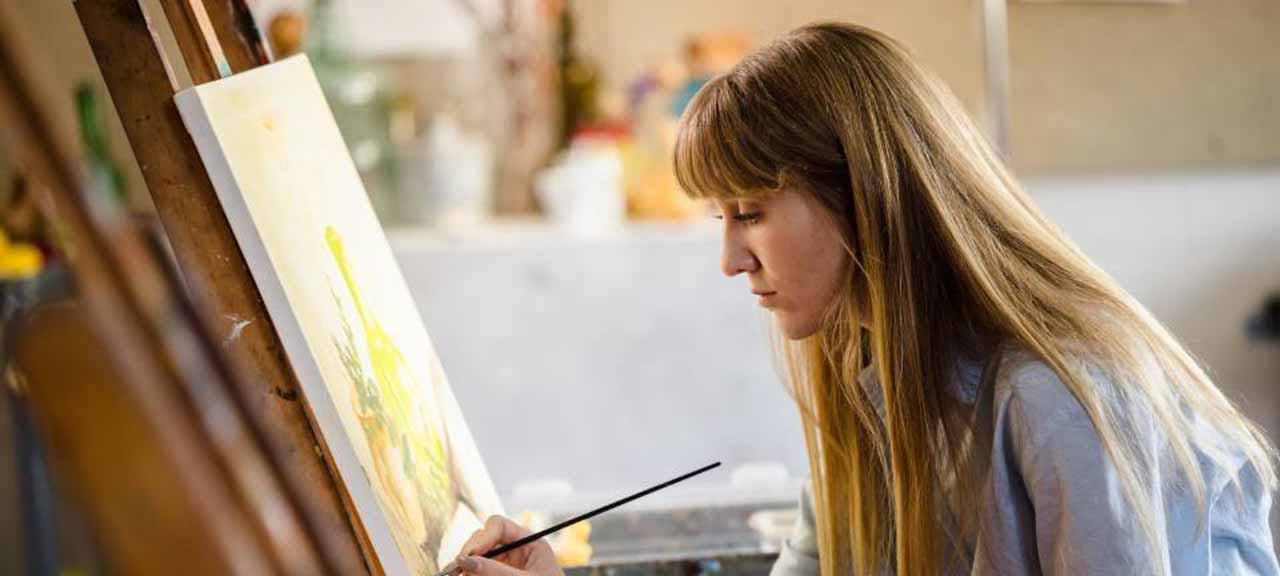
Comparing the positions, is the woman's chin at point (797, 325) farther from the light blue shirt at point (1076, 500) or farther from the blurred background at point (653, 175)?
the blurred background at point (653, 175)

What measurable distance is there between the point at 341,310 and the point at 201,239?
0.16m

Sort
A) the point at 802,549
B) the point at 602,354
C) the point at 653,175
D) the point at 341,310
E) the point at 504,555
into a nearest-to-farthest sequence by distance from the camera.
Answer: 1. the point at 341,310
2. the point at 504,555
3. the point at 802,549
4. the point at 602,354
5. the point at 653,175

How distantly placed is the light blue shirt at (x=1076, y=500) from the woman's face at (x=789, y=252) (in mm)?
140

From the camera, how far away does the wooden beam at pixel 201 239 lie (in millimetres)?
963

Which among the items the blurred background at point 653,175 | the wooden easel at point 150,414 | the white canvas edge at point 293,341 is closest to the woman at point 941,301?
the white canvas edge at point 293,341

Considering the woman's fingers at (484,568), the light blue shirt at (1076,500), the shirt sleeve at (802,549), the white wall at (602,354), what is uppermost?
the woman's fingers at (484,568)

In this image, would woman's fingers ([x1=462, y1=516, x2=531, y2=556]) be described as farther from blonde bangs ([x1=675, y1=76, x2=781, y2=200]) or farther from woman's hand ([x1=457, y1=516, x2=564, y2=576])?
blonde bangs ([x1=675, y1=76, x2=781, y2=200])

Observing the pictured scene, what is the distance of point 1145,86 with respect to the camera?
3.41 metres

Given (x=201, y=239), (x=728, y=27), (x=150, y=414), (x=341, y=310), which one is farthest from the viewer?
(x=728, y=27)

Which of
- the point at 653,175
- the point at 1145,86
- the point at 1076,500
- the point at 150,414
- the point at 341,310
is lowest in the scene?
the point at 1145,86

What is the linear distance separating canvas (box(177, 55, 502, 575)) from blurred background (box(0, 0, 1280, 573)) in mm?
1681

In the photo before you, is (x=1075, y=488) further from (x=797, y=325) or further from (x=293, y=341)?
(x=293, y=341)

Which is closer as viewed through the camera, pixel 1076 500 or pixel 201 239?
pixel 201 239

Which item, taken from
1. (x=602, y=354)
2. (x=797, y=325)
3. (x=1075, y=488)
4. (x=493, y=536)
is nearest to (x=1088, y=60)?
(x=602, y=354)
